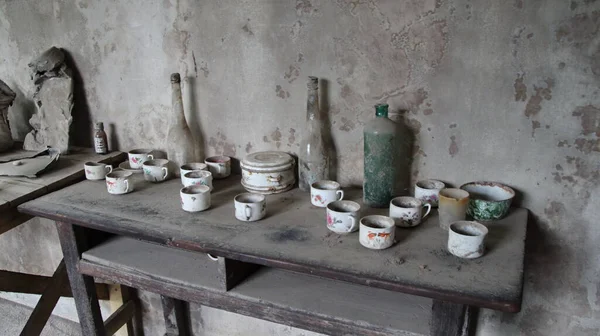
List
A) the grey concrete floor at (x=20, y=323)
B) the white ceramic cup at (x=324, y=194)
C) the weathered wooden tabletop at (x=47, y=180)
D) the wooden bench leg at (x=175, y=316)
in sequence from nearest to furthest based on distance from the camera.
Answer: the white ceramic cup at (x=324, y=194)
the weathered wooden tabletop at (x=47, y=180)
the wooden bench leg at (x=175, y=316)
the grey concrete floor at (x=20, y=323)

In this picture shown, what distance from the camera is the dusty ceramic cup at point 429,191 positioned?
3.66 ft

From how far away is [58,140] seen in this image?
5.18 ft

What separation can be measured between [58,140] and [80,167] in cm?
21

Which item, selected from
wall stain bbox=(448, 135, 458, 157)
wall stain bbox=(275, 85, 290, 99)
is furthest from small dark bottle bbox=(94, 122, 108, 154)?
wall stain bbox=(448, 135, 458, 157)

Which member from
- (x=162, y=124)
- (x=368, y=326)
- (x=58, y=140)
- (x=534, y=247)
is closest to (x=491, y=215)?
(x=534, y=247)

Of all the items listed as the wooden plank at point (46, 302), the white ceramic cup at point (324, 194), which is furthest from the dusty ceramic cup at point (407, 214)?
the wooden plank at point (46, 302)

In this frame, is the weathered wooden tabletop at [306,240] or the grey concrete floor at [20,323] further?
the grey concrete floor at [20,323]

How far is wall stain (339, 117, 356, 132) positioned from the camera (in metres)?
1.25

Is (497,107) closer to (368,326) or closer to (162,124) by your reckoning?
(368,326)

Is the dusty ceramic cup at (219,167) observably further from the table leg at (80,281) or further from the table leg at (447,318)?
the table leg at (447,318)

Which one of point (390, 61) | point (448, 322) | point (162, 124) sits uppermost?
point (390, 61)

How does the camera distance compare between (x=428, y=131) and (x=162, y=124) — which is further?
(x=162, y=124)

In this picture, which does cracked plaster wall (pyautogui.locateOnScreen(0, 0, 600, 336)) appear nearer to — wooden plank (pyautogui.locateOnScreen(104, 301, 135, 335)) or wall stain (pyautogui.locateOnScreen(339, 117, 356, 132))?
wall stain (pyautogui.locateOnScreen(339, 117, 356, 132))

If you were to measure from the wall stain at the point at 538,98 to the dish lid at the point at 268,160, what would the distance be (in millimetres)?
618
